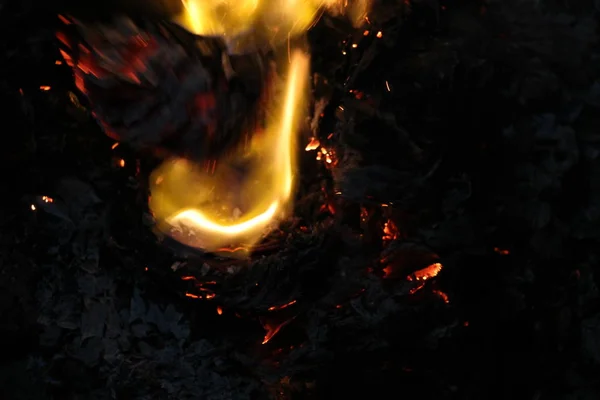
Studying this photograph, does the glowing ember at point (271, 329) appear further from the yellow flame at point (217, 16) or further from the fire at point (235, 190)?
the yellow flame at point (217, 16)

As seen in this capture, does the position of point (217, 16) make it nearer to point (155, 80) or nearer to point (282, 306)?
point (155, 80)

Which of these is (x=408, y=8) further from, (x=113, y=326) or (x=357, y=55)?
(x=113, y=326)

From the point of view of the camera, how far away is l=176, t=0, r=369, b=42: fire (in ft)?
2.44

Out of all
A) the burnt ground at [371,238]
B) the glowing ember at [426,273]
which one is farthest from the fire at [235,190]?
the glowing ember at [426,273]

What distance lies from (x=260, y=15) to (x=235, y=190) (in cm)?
23

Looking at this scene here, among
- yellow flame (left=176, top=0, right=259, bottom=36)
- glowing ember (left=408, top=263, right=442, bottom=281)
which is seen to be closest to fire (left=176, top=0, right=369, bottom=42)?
yellow flame (left=176, top=0, right=259, bottom=36)

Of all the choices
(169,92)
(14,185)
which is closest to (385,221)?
(169,92)

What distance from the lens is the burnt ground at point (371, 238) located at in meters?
0.73

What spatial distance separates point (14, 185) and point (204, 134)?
0.26 metres

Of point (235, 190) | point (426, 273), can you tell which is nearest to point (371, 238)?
point (426, 273)

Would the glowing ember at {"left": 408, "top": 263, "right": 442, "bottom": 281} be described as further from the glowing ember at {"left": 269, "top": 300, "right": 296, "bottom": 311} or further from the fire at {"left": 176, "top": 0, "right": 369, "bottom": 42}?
the fire at {"left": 176, "top": 0, "right": 369, "bottom": 42}

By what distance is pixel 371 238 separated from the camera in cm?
75

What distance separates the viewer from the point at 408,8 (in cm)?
73

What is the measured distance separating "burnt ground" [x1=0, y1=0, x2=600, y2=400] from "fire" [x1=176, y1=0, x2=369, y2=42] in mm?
21
